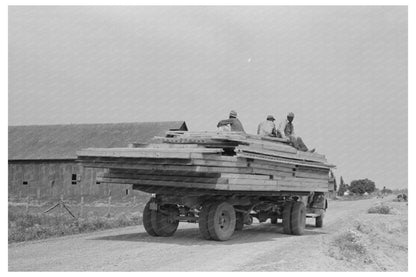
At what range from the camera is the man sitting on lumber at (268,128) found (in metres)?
14.3

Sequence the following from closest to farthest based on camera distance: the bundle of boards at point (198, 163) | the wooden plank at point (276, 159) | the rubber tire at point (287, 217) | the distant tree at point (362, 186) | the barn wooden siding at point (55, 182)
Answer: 1. the bundle of boards at point (198, 163)
2. the wooden plank at point (276, 159)
3. the rubber tire at point (287, 217)
4. the barn wooden siding at point (55, 182)
5. the distant tree at point (362, 186)

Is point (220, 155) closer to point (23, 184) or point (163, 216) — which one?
point (163, 216)

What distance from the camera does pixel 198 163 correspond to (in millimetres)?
10680

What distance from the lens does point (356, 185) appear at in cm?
10962

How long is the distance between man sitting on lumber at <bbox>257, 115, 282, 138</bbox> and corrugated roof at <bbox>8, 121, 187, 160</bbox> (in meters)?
30.7

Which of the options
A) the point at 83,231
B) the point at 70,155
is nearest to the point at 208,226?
the point at 83,231

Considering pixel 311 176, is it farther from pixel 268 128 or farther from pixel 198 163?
pixel 198 163

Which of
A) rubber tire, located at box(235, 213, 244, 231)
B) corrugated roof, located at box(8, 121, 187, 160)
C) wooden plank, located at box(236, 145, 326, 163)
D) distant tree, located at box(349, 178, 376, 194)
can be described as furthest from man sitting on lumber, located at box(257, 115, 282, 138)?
distant tree, located at box(349, 178, 376, 194)

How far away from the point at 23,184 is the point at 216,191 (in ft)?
122

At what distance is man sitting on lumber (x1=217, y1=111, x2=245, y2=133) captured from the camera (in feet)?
43.1

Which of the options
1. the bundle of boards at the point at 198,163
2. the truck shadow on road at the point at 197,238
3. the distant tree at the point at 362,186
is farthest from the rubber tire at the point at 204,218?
the distant tree at the point at 362,186

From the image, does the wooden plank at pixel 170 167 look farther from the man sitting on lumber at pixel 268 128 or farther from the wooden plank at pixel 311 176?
the wooden plank at pixel 311 176

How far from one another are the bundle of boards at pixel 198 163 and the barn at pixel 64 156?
29591 millimetres

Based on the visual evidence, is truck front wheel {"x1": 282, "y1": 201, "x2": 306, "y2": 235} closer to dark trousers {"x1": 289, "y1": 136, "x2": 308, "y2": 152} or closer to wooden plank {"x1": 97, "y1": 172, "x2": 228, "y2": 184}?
dark trousers {"x1": 289, "y1": 136, "x2": 308, "y2": 152}
